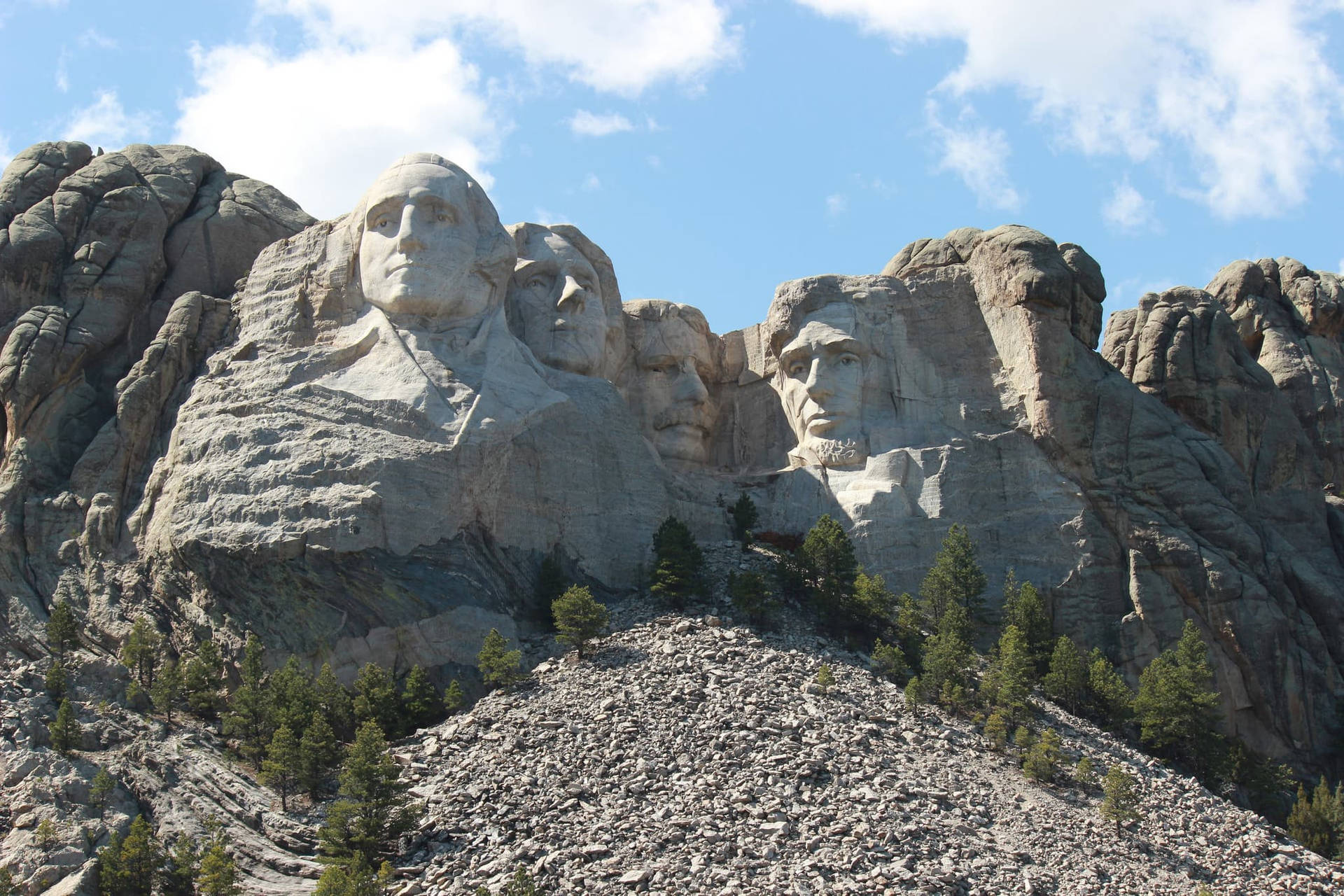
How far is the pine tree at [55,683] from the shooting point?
3728 cm

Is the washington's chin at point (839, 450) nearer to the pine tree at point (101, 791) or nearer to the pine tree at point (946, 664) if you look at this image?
the pine tree at point (946, 664)

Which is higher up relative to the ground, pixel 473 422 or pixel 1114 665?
pixel 473 422

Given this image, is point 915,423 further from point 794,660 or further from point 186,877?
point 186,877

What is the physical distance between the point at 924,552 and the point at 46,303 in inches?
692

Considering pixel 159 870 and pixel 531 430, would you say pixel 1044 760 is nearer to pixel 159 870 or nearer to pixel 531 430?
pixel 531 430

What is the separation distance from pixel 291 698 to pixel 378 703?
4.78 feet

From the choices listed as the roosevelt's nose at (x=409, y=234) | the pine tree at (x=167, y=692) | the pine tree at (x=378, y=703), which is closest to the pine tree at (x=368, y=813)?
the pine tree at (x=378, y=703)

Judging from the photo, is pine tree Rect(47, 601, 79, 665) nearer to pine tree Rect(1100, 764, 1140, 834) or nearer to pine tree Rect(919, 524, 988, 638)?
pine tree Rect(919, 524, 988, 638)

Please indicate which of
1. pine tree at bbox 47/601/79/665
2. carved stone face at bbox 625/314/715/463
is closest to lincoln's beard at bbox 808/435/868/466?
carved stone face at bbox 625/314/715/463

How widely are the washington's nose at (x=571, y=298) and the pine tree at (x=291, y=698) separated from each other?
35.8 ft

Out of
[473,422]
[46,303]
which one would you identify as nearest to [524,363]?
[473,422]

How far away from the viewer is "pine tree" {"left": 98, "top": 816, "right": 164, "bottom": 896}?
3253 cm

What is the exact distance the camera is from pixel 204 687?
38219mm

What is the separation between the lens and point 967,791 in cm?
3569
